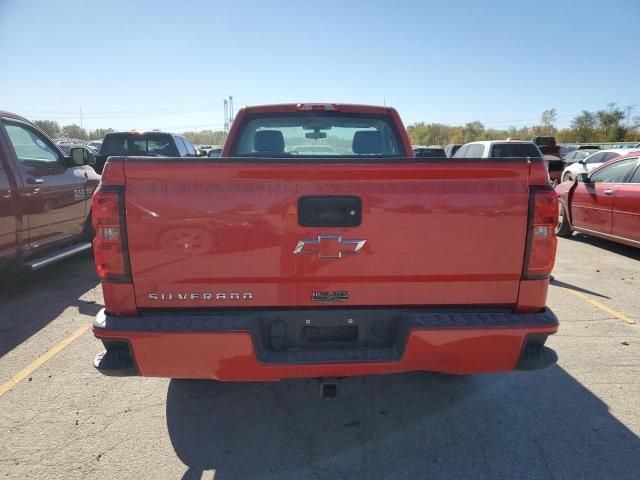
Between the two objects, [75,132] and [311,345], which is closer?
[311,345]

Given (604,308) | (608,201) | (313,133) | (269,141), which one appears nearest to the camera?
(269,141)

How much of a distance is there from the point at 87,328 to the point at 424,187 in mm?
3918

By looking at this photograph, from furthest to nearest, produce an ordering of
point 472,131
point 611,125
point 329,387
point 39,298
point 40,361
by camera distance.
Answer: point 472,131 < point 611,125 < point 39,298 < point 40,361 < point 329,387

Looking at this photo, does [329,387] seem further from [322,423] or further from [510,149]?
[510,149]

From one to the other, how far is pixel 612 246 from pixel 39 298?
9.74 meters

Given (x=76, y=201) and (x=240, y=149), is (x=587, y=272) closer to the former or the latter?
(x=240, y=149)

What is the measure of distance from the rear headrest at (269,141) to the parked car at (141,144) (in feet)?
25.0

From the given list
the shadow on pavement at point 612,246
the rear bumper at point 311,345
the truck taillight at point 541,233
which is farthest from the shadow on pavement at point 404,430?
the shadow on pavement at point 612,246

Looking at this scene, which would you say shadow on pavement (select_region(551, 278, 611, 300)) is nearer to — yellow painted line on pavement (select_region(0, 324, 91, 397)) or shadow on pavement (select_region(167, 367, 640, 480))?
shadow on pavement (select_region(167, 367, 640, 480))

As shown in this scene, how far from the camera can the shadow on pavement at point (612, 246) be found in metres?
7.83

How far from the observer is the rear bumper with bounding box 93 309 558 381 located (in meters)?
2.22

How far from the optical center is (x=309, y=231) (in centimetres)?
224

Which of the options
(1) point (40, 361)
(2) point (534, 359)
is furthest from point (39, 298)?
(2) point (534, 359)

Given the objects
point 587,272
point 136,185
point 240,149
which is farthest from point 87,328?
point 587,272
